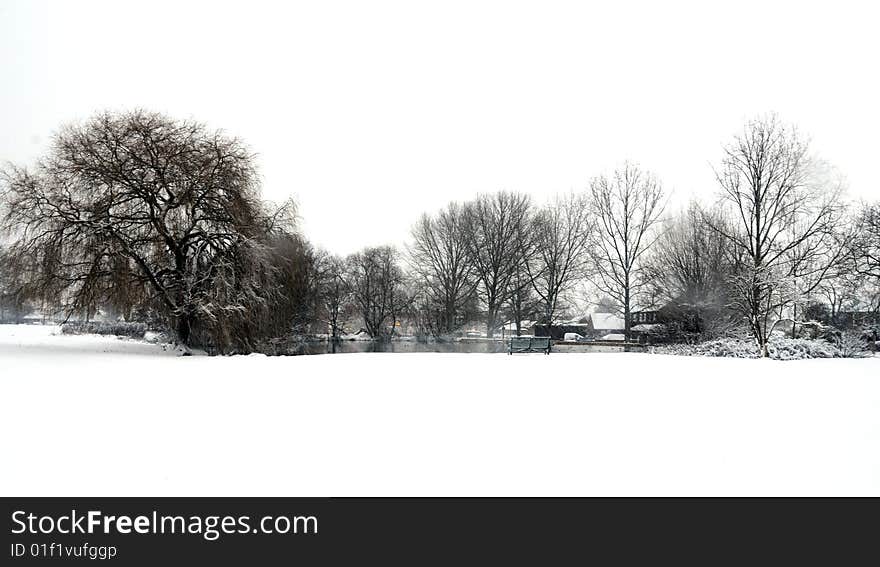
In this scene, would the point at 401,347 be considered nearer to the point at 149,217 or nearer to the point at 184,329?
the point at 184,329

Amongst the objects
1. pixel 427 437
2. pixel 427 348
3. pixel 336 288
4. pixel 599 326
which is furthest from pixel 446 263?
pixel 427 437

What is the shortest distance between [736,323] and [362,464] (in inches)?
1184

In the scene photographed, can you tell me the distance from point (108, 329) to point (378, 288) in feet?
90.3

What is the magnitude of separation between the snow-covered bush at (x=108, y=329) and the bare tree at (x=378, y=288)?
25340mm

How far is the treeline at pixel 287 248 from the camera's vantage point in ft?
64.3

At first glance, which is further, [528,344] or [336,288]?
[336,288]

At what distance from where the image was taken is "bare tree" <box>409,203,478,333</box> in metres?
46.8

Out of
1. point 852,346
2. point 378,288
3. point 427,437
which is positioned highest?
point 378,288

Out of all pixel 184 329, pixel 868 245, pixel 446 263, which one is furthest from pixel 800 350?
pixel 446 263

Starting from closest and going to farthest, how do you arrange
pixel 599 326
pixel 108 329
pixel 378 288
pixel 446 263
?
1. pixel 108 329
2. pixel 446 263
3. pixel 378 288
4. pixel 599 326

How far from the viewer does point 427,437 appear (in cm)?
588

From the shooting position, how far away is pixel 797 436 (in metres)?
6.19

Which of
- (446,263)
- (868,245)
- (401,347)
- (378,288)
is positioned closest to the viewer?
(868,245)

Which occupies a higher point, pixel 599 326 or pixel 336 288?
pixel 336 288
